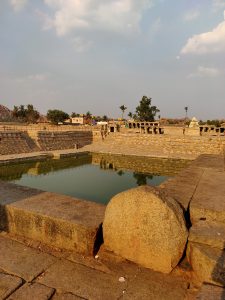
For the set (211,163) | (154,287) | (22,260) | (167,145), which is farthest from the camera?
(167,145)

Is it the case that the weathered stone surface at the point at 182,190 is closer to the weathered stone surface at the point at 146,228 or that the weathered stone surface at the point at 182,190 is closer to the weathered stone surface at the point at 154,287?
the weathered stone surface at the point at 146,228

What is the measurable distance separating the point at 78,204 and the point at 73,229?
2.59 feet

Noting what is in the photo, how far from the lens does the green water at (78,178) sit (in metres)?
11.9

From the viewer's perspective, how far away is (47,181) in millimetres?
14375

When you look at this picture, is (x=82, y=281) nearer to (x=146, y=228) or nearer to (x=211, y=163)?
(x=146, y=228)

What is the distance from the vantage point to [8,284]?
266 centimetres

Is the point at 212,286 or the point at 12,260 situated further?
the point at 12,260

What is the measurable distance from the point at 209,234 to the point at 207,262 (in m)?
0.35

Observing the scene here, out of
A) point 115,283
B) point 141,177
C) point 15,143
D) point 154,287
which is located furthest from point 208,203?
point 15,143

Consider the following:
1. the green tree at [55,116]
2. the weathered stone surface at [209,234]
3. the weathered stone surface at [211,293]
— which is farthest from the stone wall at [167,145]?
the green tree at [55,116]

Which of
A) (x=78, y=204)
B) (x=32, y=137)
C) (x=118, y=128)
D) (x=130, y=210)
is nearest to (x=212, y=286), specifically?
(x=130, y=210)

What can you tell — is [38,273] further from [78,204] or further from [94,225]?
[78,204]

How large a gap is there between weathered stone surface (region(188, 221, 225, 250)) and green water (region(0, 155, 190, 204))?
7.34m

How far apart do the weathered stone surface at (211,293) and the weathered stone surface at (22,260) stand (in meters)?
1.78
